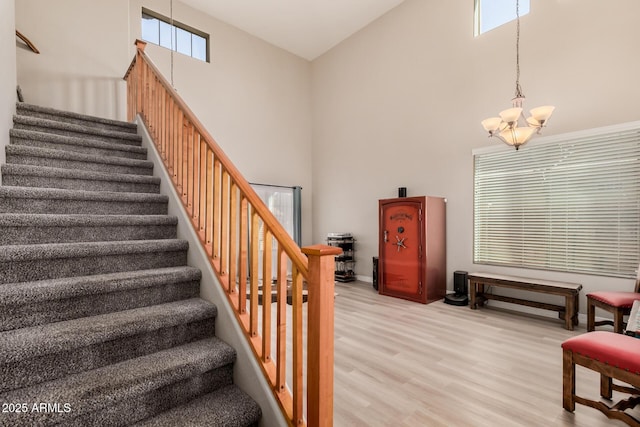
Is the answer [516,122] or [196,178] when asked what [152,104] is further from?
[516,122]

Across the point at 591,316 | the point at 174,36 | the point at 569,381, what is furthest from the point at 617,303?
the point at 174,36

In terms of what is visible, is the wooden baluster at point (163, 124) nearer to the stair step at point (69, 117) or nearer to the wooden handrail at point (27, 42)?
the stair step at point (69, 117)

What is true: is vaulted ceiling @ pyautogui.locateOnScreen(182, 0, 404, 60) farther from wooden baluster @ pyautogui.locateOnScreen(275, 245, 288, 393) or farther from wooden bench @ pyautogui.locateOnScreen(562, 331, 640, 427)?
wooden bench @ pyautogui.locateOnScreen(562, 331, 640, 427)

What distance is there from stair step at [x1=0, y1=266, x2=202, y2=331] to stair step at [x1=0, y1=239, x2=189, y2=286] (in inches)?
2.9

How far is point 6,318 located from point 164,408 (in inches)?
33.8

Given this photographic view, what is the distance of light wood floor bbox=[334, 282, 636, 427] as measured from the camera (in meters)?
1.94

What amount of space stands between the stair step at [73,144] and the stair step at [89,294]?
1693 millimetres

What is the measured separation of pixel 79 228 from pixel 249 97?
493 cm

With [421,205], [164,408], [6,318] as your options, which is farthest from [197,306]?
[421,205]

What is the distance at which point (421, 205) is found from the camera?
15.3 feet

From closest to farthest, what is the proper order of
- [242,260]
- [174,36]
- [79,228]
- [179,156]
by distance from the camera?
[242,260] → [79,228] → [179,156] → [174,36]

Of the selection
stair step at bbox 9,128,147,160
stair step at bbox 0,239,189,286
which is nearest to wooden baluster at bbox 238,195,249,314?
stair step at bbox 0,239,189,286

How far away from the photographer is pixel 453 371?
2512 mm

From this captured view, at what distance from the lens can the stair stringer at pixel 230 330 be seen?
59.2 inches
